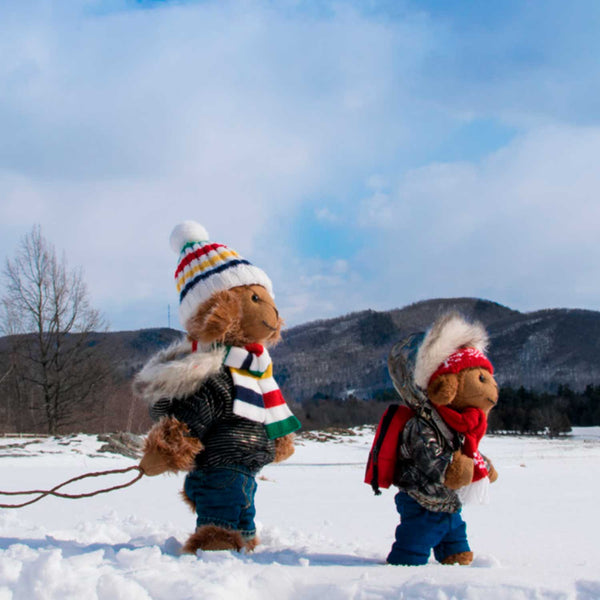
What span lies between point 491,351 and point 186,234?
5749 cm

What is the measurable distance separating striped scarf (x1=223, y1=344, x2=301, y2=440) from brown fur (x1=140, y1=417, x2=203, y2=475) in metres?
0.28

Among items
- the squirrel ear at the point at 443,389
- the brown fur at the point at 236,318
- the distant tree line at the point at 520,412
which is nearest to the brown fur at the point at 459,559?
the squirrel ear at the point at 443,389

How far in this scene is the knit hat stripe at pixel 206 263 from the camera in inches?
137

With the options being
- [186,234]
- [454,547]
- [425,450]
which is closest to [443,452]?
[425,450]

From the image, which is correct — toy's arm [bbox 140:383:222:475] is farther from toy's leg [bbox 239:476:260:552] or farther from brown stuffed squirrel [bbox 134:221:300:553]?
toy's leg [bbox 239:476:260:552]

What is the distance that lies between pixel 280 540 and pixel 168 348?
124 cm

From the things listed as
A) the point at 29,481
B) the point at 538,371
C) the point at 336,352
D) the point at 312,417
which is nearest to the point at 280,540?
the point at 29,481

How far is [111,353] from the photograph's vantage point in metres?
21.2

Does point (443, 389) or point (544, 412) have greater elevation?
point (443, 389)

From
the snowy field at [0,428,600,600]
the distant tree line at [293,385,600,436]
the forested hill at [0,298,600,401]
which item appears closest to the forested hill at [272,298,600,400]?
the forested hill at [0,298,600,401]

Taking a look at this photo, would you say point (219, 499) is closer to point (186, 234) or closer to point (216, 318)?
point (216, 318)

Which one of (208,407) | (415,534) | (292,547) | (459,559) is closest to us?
(415,534)

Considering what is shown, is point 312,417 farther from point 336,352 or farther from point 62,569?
point 336,352

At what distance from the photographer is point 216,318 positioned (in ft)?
10.8
